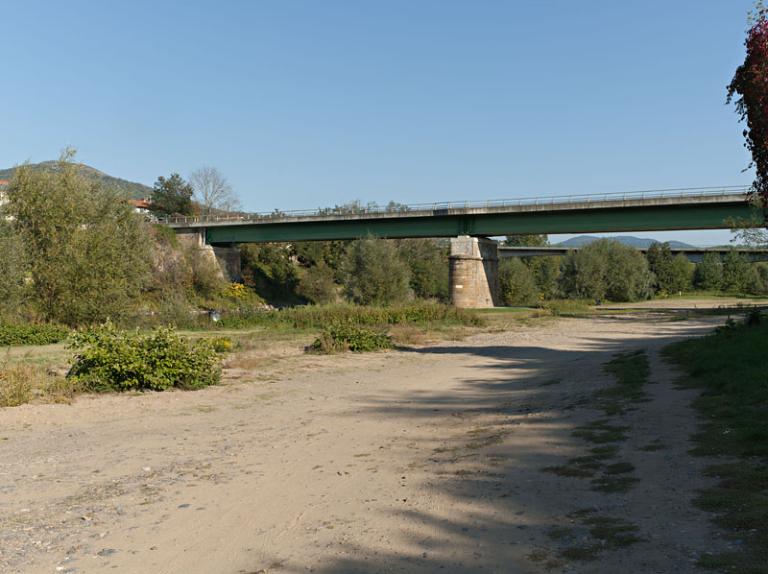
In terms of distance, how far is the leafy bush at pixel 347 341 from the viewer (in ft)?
86.4

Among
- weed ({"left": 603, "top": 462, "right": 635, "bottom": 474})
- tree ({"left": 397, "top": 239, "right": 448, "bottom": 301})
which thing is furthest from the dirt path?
tree ({"left": 397, "top": 239, "right": 448, "bottom": 301})

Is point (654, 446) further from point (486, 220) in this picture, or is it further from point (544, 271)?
point (544, 271)

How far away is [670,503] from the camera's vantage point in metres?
6.12

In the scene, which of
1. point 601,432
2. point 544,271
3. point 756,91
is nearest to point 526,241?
point 544,271

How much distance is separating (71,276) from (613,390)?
28249mm

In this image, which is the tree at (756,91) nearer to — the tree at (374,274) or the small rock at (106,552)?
the small rock at (106,552)

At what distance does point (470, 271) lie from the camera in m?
62.7

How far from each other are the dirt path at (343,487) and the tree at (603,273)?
72902mm

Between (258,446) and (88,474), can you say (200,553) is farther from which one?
(258,446)

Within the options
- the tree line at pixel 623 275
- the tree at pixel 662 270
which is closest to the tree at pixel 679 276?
the tree line at pixel 623 275

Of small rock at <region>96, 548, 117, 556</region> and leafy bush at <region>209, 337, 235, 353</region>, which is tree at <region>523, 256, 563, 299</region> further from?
small rock at <region>96, 548, 117, 556</region>

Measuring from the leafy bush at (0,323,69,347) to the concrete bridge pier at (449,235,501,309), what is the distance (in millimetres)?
39396

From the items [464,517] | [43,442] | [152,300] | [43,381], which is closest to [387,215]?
[152,300]

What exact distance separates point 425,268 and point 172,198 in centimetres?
3769
